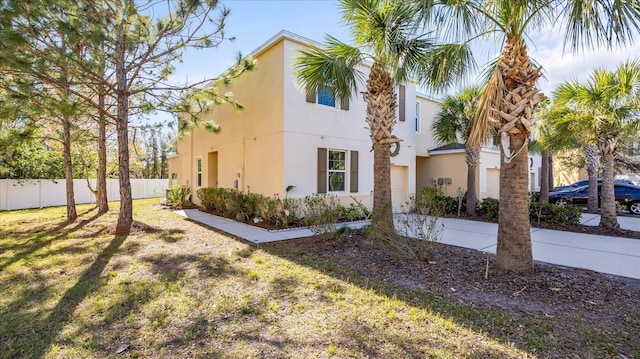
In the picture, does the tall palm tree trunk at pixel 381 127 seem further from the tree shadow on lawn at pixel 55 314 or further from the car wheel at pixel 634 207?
the car wheel at pixel 634 207

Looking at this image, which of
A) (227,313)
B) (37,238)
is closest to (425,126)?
(227,313)

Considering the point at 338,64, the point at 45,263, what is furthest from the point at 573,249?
the point at 45,263

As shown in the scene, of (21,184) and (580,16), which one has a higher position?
(580,16)

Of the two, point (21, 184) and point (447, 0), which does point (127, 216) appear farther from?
point (21, 184)

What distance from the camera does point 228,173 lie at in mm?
13227

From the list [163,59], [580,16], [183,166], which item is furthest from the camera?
[183,166]

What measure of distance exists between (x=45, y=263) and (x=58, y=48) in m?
4.76

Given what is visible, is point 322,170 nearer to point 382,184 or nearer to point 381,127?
point 382,184

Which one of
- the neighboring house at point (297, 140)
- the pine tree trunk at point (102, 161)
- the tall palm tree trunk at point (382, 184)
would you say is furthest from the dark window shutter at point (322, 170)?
the pine tree trunk at point (102, 161)

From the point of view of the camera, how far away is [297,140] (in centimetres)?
1026

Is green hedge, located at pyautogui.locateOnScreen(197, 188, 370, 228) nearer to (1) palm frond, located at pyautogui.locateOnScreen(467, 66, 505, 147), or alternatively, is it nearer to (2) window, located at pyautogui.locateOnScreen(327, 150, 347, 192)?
(2) window, located at pyautogui.locateOnScreen(327, 150, 347, 192)

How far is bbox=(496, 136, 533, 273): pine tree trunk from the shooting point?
482 centimetres

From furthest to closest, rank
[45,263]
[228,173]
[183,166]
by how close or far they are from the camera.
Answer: [183,166]
[228,173]
[45,263]

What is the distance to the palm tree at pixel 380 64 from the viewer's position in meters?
6.14
